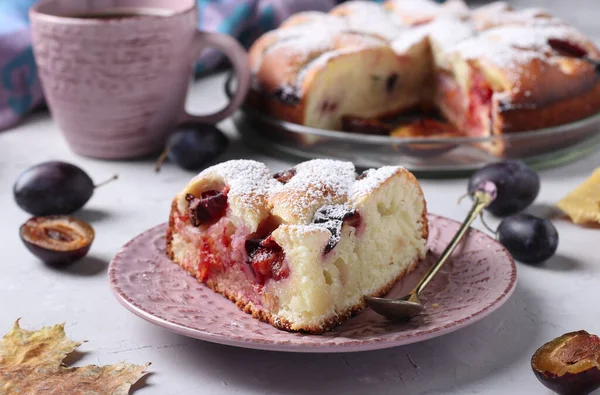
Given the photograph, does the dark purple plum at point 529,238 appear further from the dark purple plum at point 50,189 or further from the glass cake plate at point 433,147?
the dark purple plum at point 50,189

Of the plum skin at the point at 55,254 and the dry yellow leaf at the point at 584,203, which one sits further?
the dry yellow leaf at the point at 584,203

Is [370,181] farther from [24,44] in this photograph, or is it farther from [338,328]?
[24,44]

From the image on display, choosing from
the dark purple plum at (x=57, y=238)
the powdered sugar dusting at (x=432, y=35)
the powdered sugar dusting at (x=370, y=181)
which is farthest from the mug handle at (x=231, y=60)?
the powdered sugar dusting at (x=370, y=181)

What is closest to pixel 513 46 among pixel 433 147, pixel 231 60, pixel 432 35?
pixel 432 35

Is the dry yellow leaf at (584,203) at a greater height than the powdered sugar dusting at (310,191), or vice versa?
the powdered sugar dusting at (310,191)

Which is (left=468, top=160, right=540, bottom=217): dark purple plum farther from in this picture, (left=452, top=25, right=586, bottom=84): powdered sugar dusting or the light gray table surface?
(left=452, top=25, right=586, bottom=84): powdered sugar dusting

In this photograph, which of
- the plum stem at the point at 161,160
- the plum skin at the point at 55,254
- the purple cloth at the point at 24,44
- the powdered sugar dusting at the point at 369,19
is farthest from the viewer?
the purple cloth at the point at 24,44

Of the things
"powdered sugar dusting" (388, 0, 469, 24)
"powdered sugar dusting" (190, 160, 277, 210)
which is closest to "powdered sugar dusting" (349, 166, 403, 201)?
"powdered sugar dusting" (190, 160, 277, 210)
